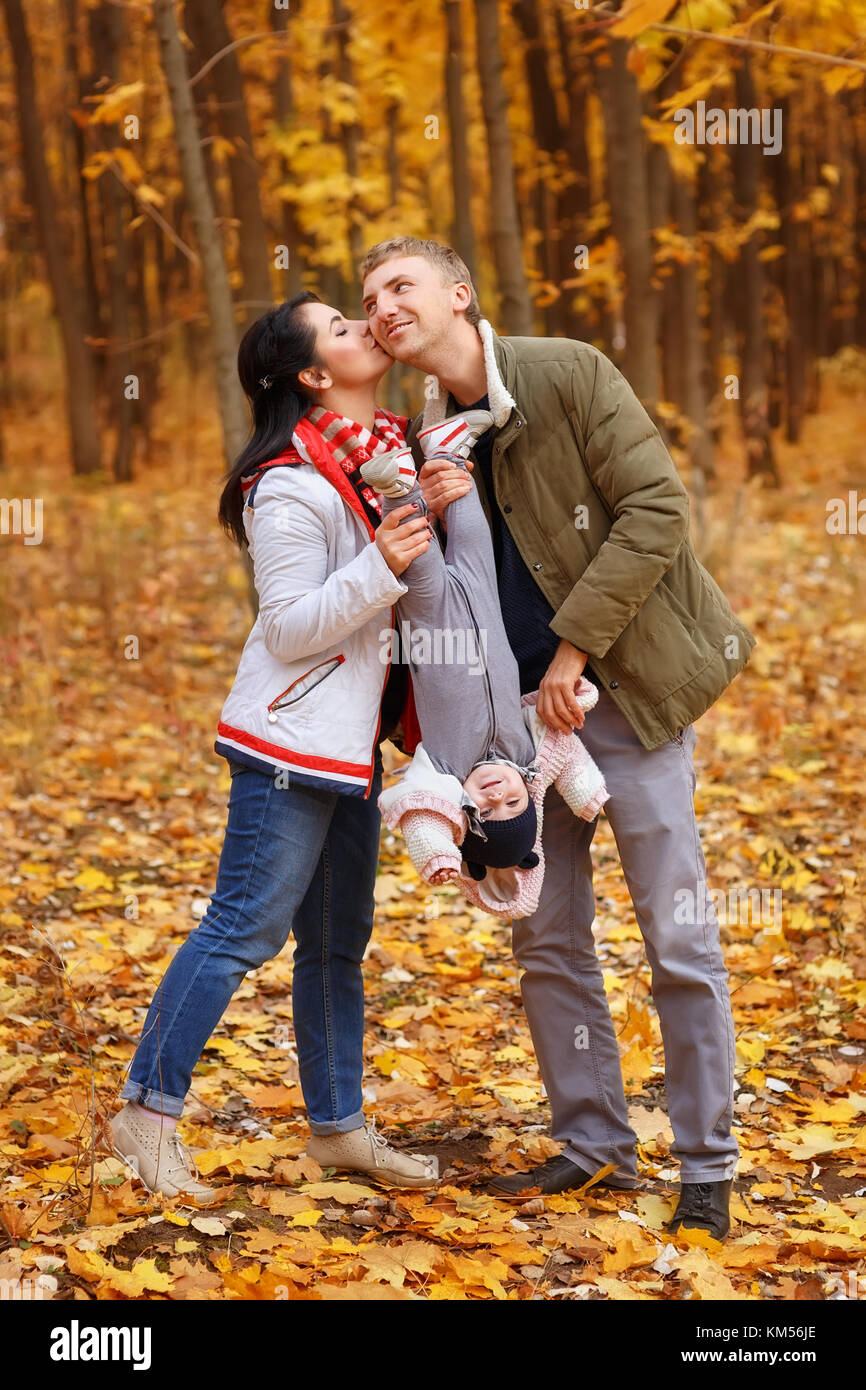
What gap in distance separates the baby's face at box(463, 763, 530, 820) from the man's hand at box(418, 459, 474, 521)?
0.61m

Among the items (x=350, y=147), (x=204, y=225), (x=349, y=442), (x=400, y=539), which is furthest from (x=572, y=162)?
(x=400, y=539)

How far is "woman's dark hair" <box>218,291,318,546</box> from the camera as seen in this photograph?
307 cm

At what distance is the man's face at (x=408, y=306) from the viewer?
3025mm

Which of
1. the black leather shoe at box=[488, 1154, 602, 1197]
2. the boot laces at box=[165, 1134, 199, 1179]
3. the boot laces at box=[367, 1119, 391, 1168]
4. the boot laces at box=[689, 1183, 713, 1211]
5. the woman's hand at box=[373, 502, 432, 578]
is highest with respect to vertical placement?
→ the woman's hand at box=[373, 502, 432, 578]

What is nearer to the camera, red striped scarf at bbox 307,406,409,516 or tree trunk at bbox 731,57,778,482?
red striped scarf at bbox 307,406,409,516

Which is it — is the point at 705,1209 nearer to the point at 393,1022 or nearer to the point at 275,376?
the point at 393,1022

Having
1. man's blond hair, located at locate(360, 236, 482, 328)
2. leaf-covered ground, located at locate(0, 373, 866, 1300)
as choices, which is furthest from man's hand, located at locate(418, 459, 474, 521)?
leaf-covered ground, located at locate(0, 373, 866, 1300)

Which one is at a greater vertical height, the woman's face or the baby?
the woman's face

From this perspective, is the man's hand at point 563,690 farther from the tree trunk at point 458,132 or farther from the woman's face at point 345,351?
the tree trunk at point 458,132

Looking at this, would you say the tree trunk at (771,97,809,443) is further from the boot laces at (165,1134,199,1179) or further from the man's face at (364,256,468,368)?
the boot laces at (165,1134,199,1179)

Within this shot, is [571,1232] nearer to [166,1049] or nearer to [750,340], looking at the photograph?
[166,1049]

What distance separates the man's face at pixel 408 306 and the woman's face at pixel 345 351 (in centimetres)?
4

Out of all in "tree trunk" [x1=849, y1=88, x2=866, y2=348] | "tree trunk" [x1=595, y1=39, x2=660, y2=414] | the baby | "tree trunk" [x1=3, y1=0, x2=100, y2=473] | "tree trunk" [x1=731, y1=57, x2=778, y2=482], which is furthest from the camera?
"tree trunk" [x1=849, y1=88, x2=866, y2=348]

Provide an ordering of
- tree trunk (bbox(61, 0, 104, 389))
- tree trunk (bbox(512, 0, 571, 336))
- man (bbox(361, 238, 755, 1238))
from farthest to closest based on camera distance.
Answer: tree trunk (bbox(61, 0, 104, 389)) < tree trunk (bbox(512, 0, 571, 336)) < man (bbox(361, 238, 755, 1238))
